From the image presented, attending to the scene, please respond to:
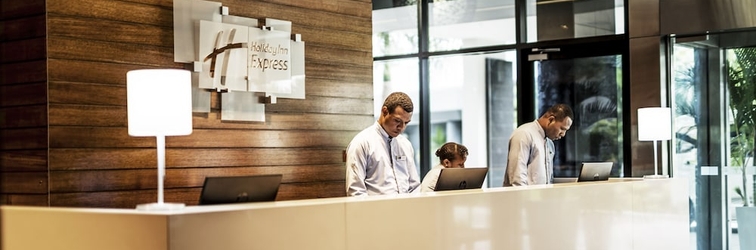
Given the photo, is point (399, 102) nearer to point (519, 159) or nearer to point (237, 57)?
point (237, 57)

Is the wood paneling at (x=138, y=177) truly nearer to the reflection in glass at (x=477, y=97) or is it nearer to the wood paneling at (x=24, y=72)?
the wood paneling at (x=24, y=72)

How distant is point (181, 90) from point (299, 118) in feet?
7.77

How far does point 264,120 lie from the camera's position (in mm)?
5324

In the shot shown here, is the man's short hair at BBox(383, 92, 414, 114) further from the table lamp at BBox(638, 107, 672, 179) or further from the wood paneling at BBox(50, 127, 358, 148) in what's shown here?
the table lamp at BBox(638, 107, 672, 179)

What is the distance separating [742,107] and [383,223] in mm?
5018

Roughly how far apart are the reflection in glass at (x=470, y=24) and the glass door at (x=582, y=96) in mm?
384

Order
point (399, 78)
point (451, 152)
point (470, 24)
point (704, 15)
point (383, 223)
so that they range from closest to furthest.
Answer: point (383, 223) → point (451, 152) → point (704, 15) → point (470, 24) → point (399, 78)

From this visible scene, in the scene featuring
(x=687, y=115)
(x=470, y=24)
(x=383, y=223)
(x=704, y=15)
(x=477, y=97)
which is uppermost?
(x=470, y=24)

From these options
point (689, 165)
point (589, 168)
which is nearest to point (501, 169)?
point (689, 165)

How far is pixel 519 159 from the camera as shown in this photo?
617cm

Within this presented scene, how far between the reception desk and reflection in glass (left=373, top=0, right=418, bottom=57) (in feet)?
12.9

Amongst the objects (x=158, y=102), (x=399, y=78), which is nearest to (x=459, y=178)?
(x=158, y=102)

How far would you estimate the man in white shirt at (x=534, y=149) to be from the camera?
6.14 meters

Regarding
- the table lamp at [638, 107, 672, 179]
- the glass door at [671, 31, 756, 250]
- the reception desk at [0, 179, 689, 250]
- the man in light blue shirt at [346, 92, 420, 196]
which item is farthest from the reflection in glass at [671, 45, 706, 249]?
the man in light blue shirt at [346, 92, 420, 196]
